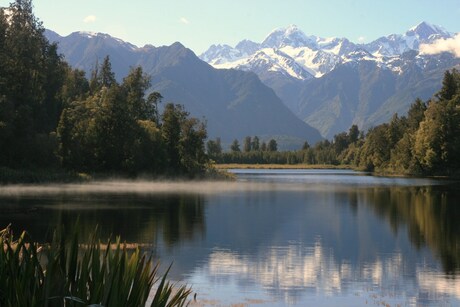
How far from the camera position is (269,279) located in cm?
3388

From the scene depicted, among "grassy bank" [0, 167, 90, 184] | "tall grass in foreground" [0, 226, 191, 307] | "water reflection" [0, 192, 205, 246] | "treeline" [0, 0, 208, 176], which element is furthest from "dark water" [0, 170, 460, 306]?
"treeline" [0, 0, 208, 176]

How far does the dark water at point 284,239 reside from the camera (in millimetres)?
31047

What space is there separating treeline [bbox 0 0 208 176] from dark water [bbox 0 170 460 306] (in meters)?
22.7

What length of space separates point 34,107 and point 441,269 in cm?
10070

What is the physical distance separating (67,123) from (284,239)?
256ft

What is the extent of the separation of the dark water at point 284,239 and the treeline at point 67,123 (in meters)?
22.7

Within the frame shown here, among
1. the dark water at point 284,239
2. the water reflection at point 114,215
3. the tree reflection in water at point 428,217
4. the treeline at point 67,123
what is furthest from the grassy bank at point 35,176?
the tree reflection in water at point 428,217

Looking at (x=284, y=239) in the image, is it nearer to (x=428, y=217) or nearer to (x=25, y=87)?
(x=428, y=217)

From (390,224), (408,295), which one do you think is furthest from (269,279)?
(390,224)

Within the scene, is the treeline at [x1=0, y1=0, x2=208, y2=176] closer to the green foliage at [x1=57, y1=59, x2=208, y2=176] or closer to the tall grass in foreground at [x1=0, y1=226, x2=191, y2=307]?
the green foliage at [x1=57, y1=59, x2=208, y2=176]

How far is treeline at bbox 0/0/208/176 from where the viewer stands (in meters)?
110

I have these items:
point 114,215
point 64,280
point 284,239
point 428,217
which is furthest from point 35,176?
point 64,280

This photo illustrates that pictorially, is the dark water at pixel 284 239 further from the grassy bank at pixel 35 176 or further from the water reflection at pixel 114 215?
the grassy bank at pixel 35 176

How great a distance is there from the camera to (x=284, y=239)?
170 feet
